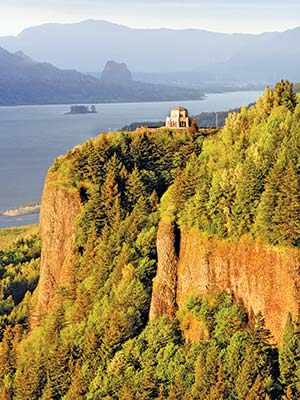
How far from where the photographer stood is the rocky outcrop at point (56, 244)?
43.6m

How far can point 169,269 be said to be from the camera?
35656 mm

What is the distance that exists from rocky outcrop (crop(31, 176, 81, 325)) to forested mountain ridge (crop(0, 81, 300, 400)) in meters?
0.09

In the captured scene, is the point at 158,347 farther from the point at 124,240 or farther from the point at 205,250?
the point at 124,240

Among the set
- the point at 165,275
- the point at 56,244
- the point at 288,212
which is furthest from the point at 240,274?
the point at 56,244

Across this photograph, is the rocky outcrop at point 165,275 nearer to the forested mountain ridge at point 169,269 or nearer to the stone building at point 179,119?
the forested mountain ridge at point 169,269

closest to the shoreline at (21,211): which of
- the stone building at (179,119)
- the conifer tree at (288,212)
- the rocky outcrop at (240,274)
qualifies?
the stone building at (179,119)

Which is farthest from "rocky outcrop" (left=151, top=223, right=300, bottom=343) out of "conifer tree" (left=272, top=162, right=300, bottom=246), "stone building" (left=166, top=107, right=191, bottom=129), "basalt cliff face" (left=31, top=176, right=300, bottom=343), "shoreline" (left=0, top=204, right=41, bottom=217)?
"shoreline" (left=0, top=204, right=41, bottom=217)

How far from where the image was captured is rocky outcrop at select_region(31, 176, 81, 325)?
1716 inches

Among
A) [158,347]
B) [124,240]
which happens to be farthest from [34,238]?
[158,347]

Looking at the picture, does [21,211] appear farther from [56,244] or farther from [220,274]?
[220,274]

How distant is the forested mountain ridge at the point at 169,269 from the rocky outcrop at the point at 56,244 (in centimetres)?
9

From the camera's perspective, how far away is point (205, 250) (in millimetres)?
33750

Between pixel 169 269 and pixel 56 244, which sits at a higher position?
pixel 169 269

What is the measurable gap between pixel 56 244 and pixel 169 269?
484 inches
